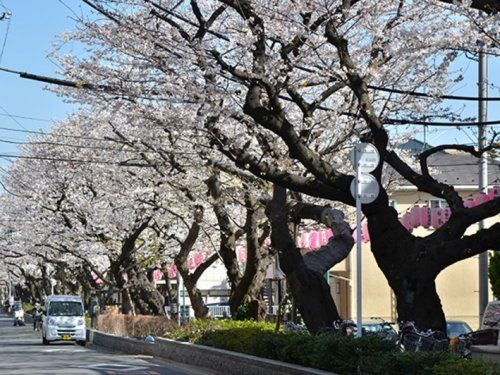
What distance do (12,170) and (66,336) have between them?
1262cm

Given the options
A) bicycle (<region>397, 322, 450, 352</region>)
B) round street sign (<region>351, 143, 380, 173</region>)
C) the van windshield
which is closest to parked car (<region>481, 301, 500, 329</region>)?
bicycle (<region>397, 322, 450, 352</region>)

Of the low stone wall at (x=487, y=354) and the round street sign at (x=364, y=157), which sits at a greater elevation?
the round street sign at (x=364, y=157)

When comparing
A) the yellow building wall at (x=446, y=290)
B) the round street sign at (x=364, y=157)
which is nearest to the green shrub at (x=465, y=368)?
the round street sign at (x=364, y=157)

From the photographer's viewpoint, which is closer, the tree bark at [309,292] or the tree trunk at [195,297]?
the tree bark at [309,292]

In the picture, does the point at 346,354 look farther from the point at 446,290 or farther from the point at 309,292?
the point at 446,290

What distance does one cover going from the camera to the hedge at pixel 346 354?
406 inches

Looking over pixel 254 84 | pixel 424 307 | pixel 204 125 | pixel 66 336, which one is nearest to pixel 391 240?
pixel 424 307

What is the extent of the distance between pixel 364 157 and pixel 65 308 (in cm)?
2869

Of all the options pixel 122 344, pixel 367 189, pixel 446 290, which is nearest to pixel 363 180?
pixel 367 189

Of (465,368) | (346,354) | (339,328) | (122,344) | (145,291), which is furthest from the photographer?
(145,291)

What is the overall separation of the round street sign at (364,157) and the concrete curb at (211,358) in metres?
2.97

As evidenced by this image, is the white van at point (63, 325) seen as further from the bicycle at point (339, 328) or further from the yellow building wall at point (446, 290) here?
the bicycle at point (339, 328)

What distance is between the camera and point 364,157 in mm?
13117

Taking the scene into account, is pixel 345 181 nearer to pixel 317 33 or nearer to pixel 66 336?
pixel 317 33
